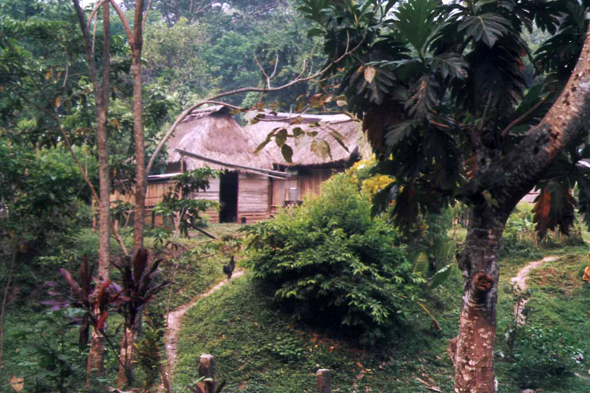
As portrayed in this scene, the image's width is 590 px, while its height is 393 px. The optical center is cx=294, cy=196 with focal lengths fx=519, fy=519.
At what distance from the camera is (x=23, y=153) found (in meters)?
7.90

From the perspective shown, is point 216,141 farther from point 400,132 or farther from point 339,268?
point 400,132

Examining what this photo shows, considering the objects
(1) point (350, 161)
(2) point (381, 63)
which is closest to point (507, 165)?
(2) point (381, 63)

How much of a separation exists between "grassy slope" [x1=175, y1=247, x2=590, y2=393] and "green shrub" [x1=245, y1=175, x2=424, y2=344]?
0.34 m

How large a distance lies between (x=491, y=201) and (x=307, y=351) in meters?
4.36

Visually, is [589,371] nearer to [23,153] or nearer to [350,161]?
[23,153]

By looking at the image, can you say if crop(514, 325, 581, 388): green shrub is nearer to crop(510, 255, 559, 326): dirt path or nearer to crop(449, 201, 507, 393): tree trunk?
crop(510, 255, 559, 326): dirt path

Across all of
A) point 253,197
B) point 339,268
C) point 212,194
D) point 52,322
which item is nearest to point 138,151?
point 52,322

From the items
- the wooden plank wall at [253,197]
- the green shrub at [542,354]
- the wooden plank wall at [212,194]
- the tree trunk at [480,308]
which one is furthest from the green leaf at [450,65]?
the wooden plank wall at [253,197]

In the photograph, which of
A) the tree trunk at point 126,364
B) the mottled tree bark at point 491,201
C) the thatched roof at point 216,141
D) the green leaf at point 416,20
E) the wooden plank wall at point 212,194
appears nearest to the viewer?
the mottled tree bark at point 491,201

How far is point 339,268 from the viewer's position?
7461 millimetres

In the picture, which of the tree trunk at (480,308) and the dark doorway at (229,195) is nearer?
the tree trunk at (480,308)

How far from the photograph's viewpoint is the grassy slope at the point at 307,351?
646 cm

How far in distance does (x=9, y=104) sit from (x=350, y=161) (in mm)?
12850

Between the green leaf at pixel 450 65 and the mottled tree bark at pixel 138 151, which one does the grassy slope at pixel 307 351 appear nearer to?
the mottled tree bark at pixel 138 151
